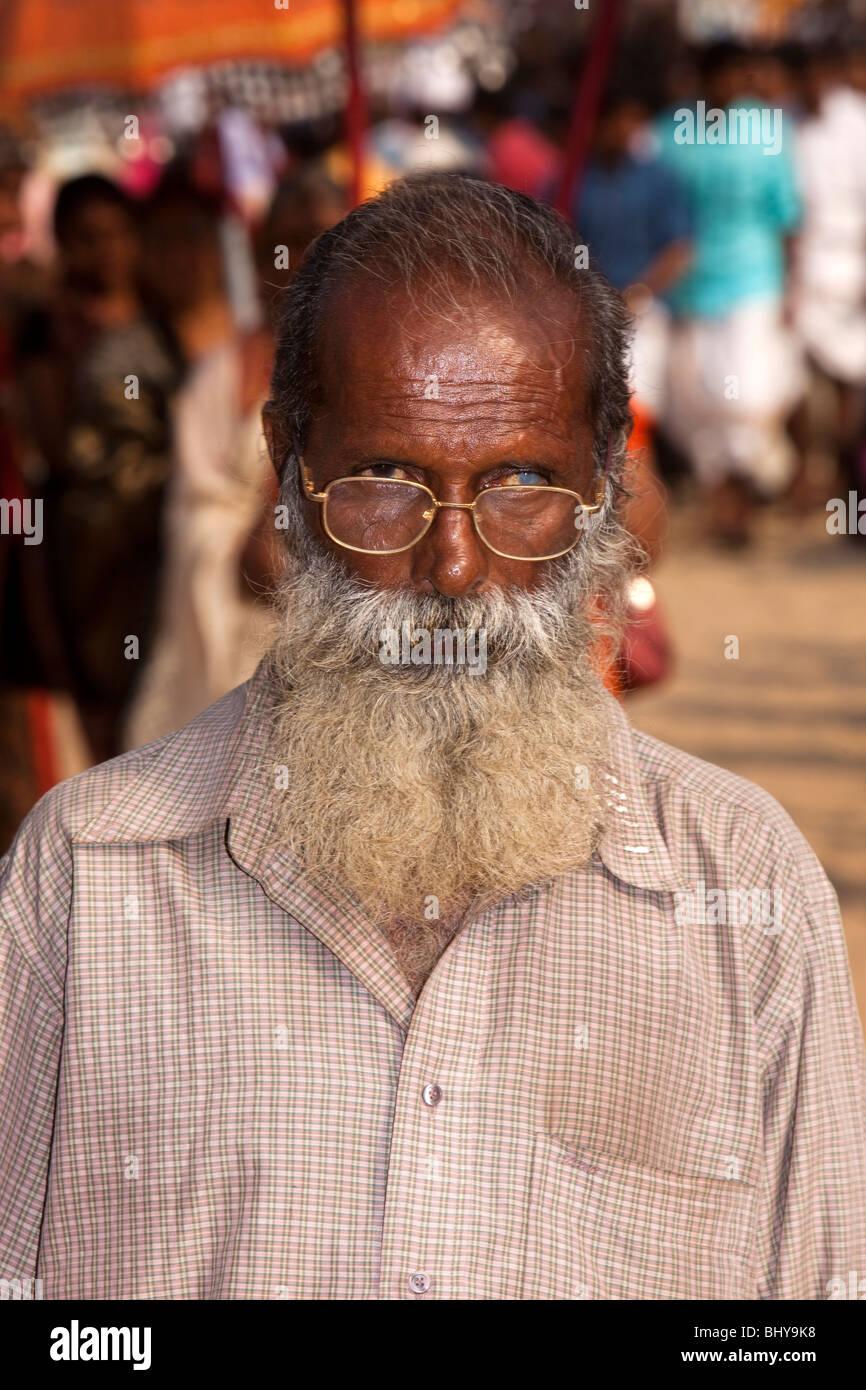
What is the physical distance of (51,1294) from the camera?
1.64m

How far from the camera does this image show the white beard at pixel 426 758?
171 centimetres

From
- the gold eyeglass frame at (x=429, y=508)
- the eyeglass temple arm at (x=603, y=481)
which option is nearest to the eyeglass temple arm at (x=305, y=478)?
the gold eyeglass frame at (x=429, y=508)

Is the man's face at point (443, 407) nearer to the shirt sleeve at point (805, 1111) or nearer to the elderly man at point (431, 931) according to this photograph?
the elderly man at point (431, 931)

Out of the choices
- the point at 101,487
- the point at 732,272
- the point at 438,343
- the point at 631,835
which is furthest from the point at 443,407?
the point at 732,272

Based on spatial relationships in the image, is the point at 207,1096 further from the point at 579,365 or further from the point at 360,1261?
the point at 579,365

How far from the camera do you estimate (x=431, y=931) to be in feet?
5.78

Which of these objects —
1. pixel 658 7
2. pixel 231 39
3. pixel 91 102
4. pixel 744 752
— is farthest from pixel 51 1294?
pixel 658 7

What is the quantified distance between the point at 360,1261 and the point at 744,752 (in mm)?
5196

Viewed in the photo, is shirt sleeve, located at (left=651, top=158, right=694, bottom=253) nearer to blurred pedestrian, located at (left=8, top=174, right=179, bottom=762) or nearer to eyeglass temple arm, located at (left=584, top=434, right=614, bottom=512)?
blurred pedestrian, located at (left=8, top=174, right=179, bottom=762)

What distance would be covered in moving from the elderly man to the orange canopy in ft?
19.1

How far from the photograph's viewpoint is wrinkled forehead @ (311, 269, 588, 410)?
1693 mm

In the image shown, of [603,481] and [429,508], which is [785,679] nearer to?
[603,481]

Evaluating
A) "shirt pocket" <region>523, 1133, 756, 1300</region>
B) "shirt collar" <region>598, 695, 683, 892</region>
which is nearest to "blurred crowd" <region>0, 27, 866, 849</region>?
"shirt collar" <region>598, 695, 683, 892</region>

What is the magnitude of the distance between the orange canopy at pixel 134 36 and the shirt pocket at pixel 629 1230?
625cm
